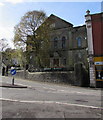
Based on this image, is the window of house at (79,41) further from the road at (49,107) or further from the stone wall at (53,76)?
the road at (49,107)

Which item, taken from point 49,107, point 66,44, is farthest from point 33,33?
point 49,107

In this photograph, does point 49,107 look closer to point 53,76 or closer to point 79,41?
point 53,76

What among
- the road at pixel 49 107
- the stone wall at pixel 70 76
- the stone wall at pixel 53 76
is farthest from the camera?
the stone wall at pixel 53 76

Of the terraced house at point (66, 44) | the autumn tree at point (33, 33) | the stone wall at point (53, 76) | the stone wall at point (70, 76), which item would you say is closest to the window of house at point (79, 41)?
the terraced house at point (66, 44)

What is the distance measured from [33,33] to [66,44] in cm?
890

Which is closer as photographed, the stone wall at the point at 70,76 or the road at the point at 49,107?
the road at the point at 49,107

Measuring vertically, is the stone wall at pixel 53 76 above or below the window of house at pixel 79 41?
below

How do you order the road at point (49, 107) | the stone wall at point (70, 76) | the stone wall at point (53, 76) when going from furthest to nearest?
the stone wall at point (53, 76) → the stone wall at point (70, 76) → the road at point (49, 107)

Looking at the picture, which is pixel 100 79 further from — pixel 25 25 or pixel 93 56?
pixel 25 25

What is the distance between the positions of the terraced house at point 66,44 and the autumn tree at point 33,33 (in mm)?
4362

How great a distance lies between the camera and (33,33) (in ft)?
95.9

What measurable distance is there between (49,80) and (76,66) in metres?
6.04

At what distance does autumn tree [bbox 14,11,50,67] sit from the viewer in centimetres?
2888

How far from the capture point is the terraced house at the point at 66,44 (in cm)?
3034
